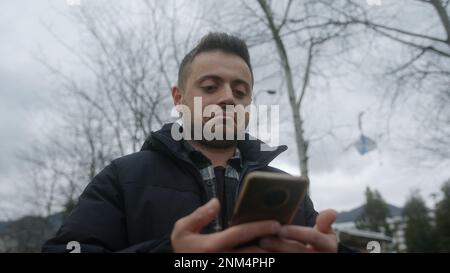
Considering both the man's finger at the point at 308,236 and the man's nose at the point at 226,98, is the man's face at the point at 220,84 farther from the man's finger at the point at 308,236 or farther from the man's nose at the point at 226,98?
the man's finger at the point at 308,236

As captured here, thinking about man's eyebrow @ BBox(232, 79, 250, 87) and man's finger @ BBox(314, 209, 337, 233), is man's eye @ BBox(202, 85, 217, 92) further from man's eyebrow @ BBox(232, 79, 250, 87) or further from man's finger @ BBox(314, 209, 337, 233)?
man's finger @ BBox(314, 209, 337, 233)

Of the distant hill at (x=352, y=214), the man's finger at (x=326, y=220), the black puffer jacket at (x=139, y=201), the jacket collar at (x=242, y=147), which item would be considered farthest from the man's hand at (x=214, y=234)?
the distant hill at (x=352, y=214)

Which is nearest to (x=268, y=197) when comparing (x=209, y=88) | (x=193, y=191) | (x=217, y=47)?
(x=193, y=191)

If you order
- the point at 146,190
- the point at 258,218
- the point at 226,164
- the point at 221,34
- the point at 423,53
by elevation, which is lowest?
the point at 258,218

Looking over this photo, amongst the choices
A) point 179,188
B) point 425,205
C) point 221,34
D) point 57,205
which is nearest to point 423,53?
point 221,34

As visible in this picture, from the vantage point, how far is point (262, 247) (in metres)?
0.91

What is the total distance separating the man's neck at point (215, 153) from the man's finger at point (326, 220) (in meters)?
0.77

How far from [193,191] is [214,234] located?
2.20ft

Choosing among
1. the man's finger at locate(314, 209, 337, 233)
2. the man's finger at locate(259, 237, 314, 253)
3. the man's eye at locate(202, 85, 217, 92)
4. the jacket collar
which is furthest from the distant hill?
the man's finger at locate(259, 237, 314, 253)

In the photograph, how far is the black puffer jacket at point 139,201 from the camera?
130 cm

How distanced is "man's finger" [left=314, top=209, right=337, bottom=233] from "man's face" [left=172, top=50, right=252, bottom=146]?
0.75m

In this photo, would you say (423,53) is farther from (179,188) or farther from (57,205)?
(57,205)
